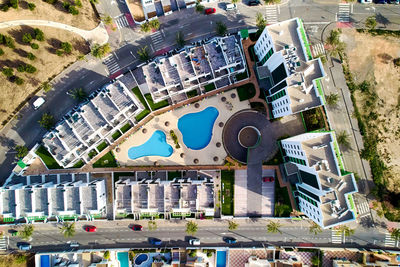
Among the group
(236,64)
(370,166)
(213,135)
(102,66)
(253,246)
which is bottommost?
(253,246)

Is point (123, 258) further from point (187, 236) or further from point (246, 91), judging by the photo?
point (246, 91)

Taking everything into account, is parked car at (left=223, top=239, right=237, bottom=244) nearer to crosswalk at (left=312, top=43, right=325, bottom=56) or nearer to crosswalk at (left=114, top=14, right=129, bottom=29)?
crosswalk at (left=312, top=43, right=325, bottom=56)

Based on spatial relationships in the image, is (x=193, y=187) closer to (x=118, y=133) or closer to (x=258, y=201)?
(x=258, y=201)

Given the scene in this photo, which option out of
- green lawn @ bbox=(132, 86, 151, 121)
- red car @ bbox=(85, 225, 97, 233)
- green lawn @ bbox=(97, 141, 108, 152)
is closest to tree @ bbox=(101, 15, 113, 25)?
green lawn @ bbox=(132, 86, 151, 121)

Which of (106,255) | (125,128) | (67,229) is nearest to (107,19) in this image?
(125,128)

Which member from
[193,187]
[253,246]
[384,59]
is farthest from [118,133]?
[384,59]

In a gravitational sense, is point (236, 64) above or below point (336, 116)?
above
